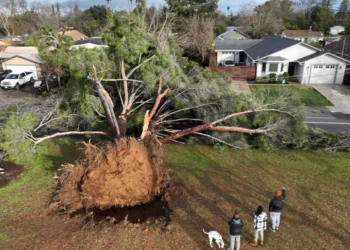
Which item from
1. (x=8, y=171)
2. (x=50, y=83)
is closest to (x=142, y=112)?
(x=8, y=171)

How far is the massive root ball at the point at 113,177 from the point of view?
29.4 feet

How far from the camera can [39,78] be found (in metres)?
27.2

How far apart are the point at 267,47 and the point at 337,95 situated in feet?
31.8

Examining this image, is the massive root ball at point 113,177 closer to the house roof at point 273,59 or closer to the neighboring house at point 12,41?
the house roof at point 273,59

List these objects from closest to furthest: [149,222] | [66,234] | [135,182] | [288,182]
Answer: [66,234] < [149,222] < [135,182] < [288,182]

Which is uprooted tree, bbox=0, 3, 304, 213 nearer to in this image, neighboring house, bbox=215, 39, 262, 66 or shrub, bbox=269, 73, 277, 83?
shrub, bbox=269, 73, 277, 83

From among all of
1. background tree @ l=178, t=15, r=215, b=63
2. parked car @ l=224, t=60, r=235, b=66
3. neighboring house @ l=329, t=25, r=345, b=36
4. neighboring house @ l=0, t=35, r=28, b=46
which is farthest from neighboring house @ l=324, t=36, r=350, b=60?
neighboring house @ l=0, t=35, r=28, b=46

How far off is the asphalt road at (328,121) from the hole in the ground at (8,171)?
587 inches

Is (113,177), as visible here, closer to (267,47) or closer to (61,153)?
(61,153)

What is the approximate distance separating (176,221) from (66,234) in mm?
3010

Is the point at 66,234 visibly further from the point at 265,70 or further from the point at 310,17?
the point at 310,17

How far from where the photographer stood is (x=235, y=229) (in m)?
6.64

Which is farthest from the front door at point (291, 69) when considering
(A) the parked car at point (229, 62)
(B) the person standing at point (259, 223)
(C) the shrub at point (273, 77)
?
(B) the person standing at point (259, 223)

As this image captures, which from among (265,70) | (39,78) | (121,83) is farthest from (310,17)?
(121,83)
